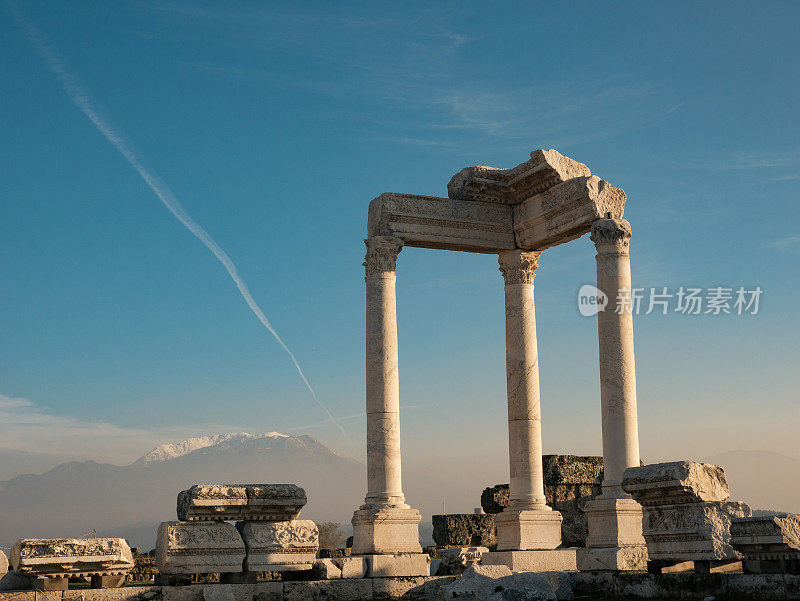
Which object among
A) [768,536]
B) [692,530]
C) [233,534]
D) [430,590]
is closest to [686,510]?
[692,530]

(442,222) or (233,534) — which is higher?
(442,222)

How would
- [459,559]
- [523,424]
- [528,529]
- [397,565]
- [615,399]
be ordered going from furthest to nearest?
[523,424] < [528,529] < [459,559] < [615,399] < [397,565]

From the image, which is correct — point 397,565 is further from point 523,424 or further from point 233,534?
point 523,424

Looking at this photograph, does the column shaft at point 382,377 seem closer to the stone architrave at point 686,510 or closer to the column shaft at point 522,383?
the column shaft at point 522,383

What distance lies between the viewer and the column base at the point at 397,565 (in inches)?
822

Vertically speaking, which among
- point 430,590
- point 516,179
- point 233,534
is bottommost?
point 430,590

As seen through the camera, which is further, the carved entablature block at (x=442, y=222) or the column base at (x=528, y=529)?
the carved entablature block at (x=442, y=222)

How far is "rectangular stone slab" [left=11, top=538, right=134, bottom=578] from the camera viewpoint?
652 inches

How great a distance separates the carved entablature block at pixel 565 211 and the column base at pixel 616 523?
6285 mm

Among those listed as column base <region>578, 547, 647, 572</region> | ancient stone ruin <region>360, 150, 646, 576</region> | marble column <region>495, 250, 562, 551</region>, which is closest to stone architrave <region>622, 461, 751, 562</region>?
column base <region>578, 547, 647, 572</region>

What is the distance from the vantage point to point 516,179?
24.7m

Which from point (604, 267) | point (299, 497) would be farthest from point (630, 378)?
point (299, 497)

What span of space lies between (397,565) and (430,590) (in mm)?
1153

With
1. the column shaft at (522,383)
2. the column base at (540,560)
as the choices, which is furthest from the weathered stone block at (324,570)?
the column shaft at (522,383)
